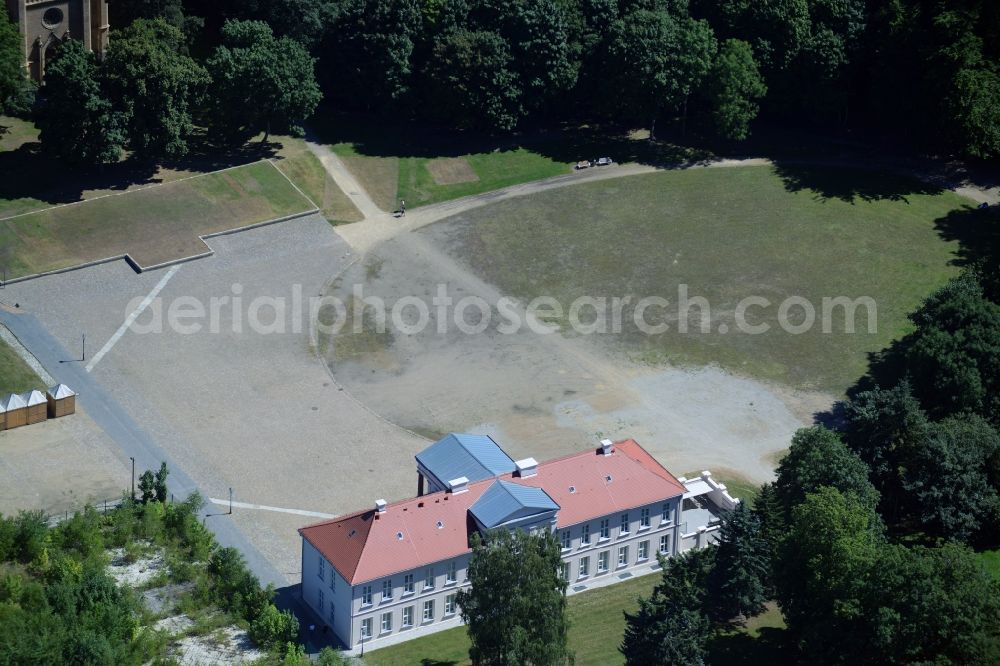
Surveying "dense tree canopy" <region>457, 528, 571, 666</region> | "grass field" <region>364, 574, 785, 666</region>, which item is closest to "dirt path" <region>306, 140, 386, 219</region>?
"grass field" <region>364, 574, 785, 666</region>

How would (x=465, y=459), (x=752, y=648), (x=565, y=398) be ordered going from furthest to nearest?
(x=565, y=398), (x=465, y=459), (x=752, y=648)

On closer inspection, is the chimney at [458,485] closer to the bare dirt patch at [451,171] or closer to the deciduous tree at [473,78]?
the bare dirt patch at [451,171]

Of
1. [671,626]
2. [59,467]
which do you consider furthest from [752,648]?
[59,467]

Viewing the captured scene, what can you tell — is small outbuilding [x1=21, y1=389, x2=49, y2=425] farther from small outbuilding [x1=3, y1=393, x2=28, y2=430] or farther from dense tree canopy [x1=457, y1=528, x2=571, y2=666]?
dense tree canopy [x1=457, y1=528, x2=571, y2=666]

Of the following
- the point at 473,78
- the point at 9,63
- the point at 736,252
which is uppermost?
the point at 9,63

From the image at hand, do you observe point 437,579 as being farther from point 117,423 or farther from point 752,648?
point 117,423

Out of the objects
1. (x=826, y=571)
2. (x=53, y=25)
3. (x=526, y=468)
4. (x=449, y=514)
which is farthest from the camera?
(x=53, y=25)

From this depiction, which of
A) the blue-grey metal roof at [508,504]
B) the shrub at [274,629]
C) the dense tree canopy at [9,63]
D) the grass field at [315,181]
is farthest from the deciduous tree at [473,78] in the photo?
the shrub at [274,629]
